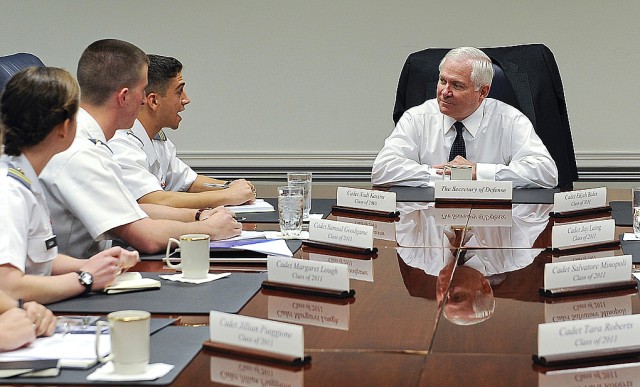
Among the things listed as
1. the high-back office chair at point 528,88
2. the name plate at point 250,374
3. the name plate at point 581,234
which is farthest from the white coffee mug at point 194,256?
the high-back office chair at point 528,88

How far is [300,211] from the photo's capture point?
2689mm

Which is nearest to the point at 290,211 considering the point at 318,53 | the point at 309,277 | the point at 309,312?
the point at 309,277

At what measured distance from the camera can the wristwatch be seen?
2000 mm

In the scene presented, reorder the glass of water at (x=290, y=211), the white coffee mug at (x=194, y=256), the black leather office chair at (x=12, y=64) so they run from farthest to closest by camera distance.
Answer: the black leather office chair at (x=12, y=64) < the glass of water at (x=290, y=211) < the white coffee mug at (x=194, y=256)

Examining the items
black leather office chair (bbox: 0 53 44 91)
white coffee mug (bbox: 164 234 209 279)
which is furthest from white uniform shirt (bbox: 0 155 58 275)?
black leather office chair (bbox: 0 53 44 91)

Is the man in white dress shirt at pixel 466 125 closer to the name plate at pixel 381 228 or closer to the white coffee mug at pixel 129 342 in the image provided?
the name plate at pixel 381 228

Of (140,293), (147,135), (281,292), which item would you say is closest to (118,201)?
(140,293)

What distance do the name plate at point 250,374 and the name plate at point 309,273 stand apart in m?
0.46

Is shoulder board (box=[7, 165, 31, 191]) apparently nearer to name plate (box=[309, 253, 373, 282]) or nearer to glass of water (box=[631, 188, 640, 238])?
name plate (box=[309, 253, 373, 282])

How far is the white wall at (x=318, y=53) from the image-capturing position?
17.9 feet

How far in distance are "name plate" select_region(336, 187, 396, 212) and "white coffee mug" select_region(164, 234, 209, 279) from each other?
1051 mm

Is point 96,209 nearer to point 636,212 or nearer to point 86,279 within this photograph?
point 86,279

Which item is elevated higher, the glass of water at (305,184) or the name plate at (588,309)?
the glass of water at (305,184)

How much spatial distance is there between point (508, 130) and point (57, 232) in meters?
2.42
